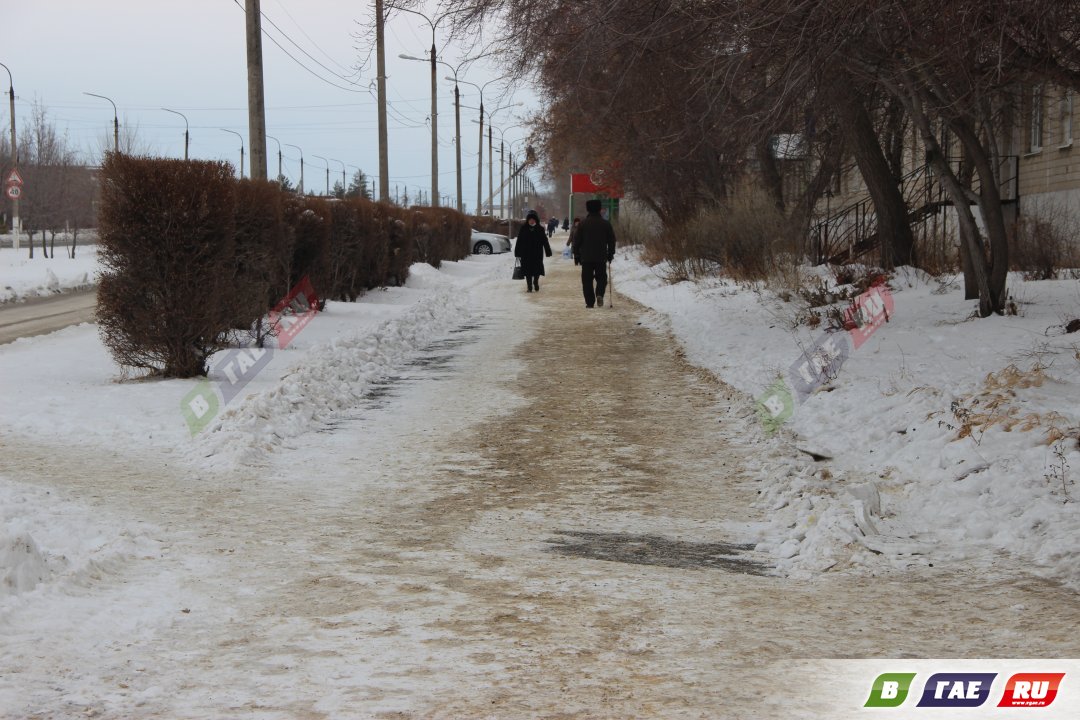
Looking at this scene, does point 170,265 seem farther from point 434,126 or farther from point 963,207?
point 434,126

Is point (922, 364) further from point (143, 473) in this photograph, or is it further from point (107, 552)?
point (107, 552)

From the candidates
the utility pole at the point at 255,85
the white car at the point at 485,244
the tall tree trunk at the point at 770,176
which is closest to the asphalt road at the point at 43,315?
the utility pole at the point at 255,85

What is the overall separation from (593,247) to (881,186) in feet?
17.8

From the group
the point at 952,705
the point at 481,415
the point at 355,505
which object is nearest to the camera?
the point at 952,705

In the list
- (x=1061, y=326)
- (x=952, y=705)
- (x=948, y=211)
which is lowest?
(x=952, y=705)

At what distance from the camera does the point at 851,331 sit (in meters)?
13.3

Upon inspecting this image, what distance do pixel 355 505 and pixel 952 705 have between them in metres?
3.93

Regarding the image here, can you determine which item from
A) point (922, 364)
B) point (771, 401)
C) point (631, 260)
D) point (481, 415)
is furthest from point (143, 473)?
point (631, 260)

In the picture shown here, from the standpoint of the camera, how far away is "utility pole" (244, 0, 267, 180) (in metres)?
18.5

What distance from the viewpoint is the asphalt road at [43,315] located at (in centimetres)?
1706

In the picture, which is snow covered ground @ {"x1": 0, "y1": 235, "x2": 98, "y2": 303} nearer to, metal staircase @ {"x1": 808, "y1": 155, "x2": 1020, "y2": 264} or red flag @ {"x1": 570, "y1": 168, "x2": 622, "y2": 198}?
metal staircase @ {"x1": 808, "y1": 155, "x2": 1020, "y2": 264}

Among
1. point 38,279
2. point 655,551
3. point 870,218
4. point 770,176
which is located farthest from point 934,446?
point 38,279

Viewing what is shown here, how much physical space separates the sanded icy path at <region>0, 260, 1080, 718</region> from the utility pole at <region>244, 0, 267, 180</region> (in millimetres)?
10591

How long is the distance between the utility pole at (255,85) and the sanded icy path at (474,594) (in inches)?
417
